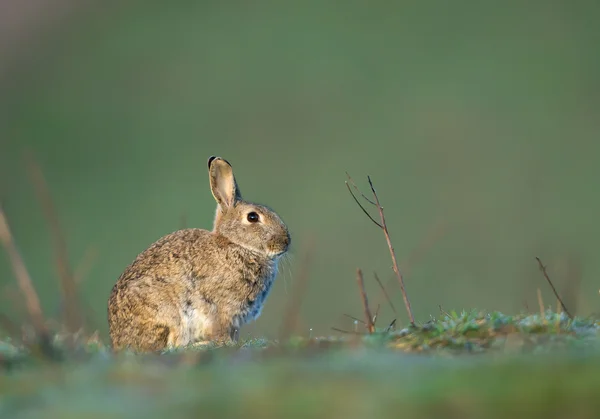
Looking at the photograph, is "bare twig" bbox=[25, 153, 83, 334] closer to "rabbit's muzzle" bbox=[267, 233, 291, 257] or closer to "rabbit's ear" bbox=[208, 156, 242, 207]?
"rabbit's muzzle" bbox=[267, 233, 291, 257]

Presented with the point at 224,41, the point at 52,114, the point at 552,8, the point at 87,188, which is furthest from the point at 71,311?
the point at 224,41

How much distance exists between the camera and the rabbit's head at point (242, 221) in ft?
37.1

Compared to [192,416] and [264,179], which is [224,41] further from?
[192,416]

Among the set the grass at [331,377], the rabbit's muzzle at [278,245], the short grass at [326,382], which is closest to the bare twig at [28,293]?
the grass at [331,377]

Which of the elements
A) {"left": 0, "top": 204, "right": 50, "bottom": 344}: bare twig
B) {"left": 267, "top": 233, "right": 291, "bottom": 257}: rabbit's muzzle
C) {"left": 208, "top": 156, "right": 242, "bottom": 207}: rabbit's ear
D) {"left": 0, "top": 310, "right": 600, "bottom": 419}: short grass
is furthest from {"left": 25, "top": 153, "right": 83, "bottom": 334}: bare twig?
{"left": 208, "top": 156, "right": 242, "bottom": 207}: rabbit's ear

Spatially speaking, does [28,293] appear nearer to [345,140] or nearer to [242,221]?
[242,221]

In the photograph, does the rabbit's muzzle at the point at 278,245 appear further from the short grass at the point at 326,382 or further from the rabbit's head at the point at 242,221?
the short grass at the point at 326,382

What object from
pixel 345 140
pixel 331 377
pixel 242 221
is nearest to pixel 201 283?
pixel 242 221

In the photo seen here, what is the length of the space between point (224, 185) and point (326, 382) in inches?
260

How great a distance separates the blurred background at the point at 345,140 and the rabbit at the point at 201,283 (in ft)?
23.5

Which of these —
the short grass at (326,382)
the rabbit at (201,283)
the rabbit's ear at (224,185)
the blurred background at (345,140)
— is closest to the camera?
the short grass at (326,382)

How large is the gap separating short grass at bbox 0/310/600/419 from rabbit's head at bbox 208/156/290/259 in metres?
4.12

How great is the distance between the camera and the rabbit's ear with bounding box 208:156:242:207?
38.1 ft

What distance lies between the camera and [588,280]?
24266 millimetres
